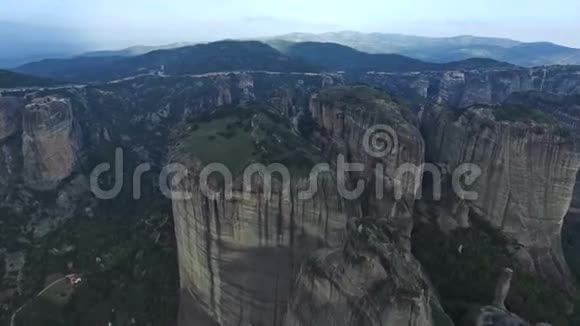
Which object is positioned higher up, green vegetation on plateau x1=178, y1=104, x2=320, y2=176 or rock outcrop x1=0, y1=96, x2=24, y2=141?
green vegetation on plateau x1=178, y1=104, x2=320, y2=176

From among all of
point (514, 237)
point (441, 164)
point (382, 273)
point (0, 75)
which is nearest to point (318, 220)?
point (382, 273)

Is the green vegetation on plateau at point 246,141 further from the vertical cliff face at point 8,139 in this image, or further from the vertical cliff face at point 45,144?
the vertical cliff face at point 8,139

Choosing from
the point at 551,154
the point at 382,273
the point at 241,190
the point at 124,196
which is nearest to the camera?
the point at 382,273

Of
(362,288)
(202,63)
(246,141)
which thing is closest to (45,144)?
(246,141)

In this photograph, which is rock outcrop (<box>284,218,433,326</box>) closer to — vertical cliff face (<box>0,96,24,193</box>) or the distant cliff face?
vertical cliff face (<box>0,96,24,193</box>)

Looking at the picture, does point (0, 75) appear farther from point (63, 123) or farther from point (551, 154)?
point (551, 154)

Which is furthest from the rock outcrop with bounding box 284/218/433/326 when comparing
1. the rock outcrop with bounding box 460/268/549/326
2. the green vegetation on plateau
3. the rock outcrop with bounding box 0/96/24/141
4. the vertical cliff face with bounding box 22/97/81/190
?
the rock outcrop with bounding box 0/96/24/141
